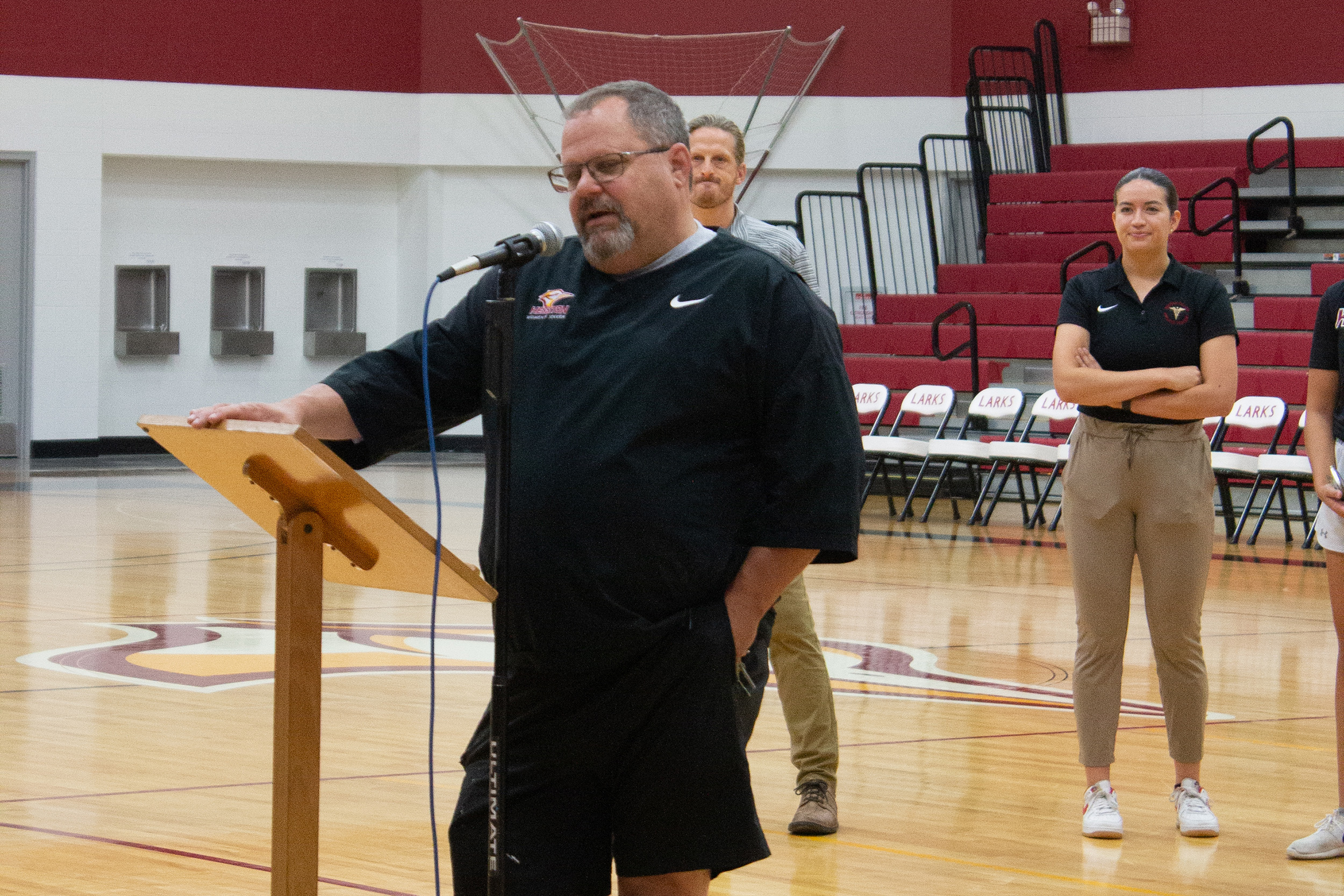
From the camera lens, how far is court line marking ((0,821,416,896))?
11.1 feet

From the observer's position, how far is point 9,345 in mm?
15281

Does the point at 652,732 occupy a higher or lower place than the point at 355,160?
lower

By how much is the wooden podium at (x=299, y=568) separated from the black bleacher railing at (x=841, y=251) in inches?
521

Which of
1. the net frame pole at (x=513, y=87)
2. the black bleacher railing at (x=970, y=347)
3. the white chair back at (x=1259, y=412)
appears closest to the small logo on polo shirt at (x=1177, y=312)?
the white chair back at (x=1259, y=412)

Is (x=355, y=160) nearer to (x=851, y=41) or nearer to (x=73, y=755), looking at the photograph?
(x=851, y=41)

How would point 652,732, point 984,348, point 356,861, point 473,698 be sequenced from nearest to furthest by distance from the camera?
point 652,732 → point 356,861 → point 473,698 → point 984,348

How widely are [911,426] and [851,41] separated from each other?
433 cm

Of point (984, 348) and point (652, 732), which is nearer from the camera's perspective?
point (652, 732)

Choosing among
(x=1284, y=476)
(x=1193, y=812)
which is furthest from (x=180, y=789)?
(x=1284, y=476)

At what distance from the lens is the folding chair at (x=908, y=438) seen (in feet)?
38.2

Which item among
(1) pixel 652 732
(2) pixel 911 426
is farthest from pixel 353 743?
(2) pixel 911 426

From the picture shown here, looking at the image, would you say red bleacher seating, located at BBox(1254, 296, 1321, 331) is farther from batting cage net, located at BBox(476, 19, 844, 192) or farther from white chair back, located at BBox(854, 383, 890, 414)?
batting cage net, located at BBox(476, 19, 844, 192)

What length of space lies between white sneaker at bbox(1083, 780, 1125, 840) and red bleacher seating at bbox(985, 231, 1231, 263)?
30.8 ft

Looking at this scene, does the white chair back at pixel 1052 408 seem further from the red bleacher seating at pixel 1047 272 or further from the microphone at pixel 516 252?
the microphone at pixel 516 252
